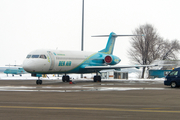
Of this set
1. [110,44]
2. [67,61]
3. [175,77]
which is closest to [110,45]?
[110,44]

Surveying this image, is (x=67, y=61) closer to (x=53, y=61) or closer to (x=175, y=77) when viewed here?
(x=53, y=61)

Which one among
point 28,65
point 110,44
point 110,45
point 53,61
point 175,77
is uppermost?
point 110,44

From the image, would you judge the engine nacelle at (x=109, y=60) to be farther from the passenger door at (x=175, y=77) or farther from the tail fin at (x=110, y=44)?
the passenger door at (x=175, y=77)

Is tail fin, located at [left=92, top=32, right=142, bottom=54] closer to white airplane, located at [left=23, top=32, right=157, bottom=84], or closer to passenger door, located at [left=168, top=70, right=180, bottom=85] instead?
white airplane, located at [left=23, top=32, right=157, bottom=84]

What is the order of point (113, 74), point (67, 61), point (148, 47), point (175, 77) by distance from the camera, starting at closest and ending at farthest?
point (175, 77) → point (67, 61) → point (113, 74) → point (148, 47)

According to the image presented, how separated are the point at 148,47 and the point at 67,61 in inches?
1231

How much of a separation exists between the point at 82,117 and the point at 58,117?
0.69m

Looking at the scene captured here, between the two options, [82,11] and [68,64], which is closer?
[68,64]

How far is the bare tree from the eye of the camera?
60.7 meters

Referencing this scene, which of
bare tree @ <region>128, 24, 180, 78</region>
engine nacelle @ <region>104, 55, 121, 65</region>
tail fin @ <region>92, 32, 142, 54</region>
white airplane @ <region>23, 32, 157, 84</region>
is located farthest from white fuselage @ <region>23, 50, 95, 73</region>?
bare tree @ <region>128, 24, 180, 78</region>

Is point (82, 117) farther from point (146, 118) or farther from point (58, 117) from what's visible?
point (146, 118)

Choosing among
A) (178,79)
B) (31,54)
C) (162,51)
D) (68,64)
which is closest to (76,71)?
(68,64)

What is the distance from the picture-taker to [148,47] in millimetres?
60844

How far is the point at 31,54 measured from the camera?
29.5 meters
